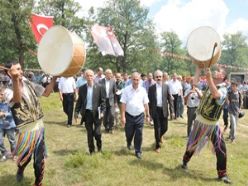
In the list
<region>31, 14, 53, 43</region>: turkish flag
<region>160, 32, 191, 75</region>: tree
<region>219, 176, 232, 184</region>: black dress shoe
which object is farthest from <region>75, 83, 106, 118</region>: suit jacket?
<region>160, 32, 191, 75</region>: tree


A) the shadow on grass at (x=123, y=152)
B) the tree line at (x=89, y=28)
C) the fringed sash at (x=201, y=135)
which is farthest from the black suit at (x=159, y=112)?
the tree line at (x=89, y=28)

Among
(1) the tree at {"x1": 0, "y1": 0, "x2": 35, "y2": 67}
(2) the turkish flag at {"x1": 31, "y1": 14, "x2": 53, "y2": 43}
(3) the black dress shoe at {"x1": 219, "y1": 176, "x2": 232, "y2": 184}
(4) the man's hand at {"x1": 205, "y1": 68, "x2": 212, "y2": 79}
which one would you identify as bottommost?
(3) the black dress shoe at {"x1": 219, "y1": 176, "x2": 232, "y2": 184}

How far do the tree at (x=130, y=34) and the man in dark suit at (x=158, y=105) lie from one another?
42980 mm

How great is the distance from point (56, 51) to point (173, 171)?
131 inches

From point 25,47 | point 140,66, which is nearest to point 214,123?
point 25,47

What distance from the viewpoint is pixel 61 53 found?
5.62 meters

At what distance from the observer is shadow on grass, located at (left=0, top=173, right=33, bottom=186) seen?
20.1 ft

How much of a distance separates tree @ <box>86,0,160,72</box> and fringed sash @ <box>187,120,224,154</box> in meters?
45.2

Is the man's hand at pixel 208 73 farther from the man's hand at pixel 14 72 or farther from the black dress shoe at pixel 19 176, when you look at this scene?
the black dress shoe at pixel 19 176

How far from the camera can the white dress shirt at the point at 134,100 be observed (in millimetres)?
7854

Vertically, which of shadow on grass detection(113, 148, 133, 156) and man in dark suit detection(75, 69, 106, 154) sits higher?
man in dark suit detection(75, 69, 106, 154)

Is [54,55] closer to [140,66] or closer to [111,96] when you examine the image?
[111,96]

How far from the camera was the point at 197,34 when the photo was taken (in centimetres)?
672

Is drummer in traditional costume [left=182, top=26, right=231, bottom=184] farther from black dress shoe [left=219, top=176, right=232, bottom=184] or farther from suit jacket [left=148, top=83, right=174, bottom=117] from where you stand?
suit jacket [left=148, top=83, right=174, bottom=117]
